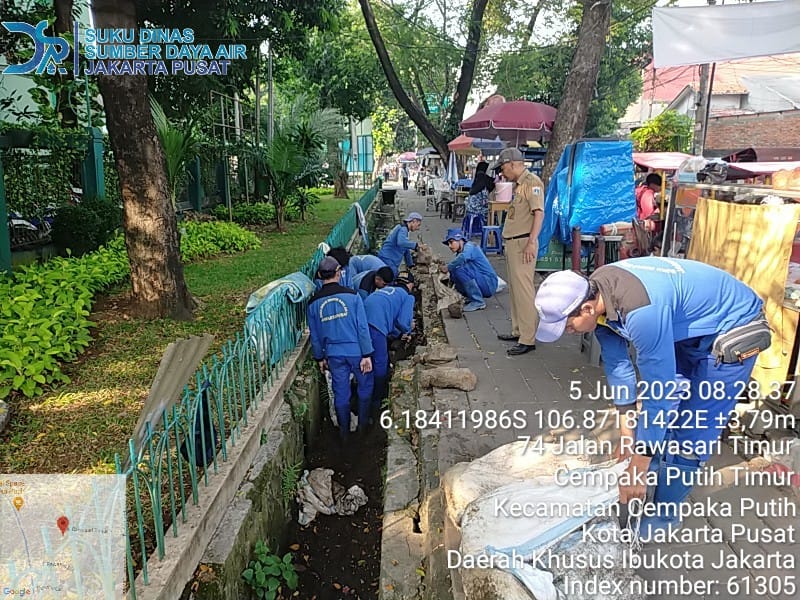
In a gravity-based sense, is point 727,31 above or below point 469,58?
below

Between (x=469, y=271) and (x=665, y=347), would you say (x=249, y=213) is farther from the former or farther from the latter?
(x=665, y=347)

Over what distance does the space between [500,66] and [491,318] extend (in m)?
12.8

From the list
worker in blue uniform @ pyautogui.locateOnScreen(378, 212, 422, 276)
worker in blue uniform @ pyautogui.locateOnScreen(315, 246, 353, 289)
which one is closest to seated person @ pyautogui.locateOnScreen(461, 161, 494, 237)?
worker in blue uniform @ pyautogui.locateOnScreen(378, 212, 422, 276)

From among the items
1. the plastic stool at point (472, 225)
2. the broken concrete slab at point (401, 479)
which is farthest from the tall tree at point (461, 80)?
the broken concrete slab at point (401, 479)

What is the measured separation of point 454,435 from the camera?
166 inches

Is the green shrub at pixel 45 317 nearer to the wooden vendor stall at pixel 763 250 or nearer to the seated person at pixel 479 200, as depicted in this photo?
the wooden vendor stall at pixel 763 250

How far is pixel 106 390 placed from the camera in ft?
15.4

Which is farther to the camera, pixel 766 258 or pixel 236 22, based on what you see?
pixel 236 22

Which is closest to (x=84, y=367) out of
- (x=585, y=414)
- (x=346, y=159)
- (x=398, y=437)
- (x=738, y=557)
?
(x=398, y=437)

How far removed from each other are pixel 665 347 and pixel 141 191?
5.27m

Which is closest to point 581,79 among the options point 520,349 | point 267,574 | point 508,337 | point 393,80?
point 508,337

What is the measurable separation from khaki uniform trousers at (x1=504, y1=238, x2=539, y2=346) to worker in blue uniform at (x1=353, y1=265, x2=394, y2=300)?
1.57m

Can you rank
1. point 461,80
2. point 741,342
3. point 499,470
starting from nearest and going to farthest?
1. point 741,342
2. point 499,470
3. point 461,80

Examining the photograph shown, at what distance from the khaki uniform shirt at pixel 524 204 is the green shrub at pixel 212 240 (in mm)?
5991
